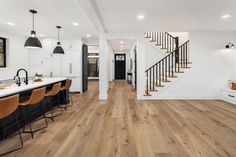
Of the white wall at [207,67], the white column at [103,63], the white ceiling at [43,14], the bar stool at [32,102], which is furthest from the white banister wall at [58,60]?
the white wall at [207,67]

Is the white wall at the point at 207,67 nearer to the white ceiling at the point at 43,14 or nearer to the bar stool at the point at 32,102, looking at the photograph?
the white ceiling at the point at 43,14

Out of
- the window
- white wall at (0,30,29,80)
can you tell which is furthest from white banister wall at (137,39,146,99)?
the window

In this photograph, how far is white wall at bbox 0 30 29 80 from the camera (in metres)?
6.95

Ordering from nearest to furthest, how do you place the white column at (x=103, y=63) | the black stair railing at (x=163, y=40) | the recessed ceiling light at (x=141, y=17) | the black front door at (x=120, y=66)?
the recessed ceiling light at (x=141, y=17), the white column at (x=103, y=63), the black stair railing at (x=163, y=40), the black front door at (x=120, y=66)

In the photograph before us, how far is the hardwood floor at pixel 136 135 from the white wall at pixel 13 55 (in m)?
3.90

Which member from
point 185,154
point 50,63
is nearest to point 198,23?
point 185,154

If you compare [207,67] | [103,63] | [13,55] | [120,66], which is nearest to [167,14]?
[103,63]

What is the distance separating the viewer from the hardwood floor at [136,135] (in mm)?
2678

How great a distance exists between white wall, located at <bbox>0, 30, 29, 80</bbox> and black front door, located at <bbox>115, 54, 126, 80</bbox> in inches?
373

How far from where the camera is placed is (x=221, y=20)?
541cm

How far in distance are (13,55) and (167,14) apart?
6.35 m

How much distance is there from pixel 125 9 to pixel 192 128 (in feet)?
10.5

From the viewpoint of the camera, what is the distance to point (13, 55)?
288 inches

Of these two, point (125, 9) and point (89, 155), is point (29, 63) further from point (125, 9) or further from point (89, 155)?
point (89, 155)
